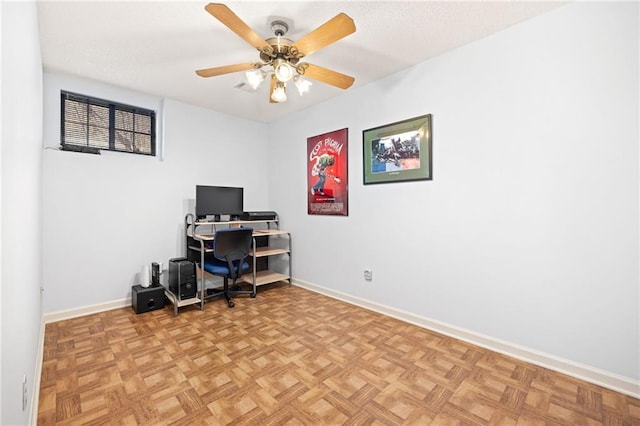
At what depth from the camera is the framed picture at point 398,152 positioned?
284cm

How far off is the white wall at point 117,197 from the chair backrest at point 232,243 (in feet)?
3.18

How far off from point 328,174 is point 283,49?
1.93 meters

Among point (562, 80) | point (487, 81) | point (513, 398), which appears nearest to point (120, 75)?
point (487, 81)

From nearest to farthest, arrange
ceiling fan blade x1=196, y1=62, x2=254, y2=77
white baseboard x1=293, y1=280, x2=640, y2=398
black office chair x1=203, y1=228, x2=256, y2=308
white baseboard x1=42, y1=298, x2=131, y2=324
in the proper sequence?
1. white baseboard x1=293, y1=280, x2=640, y2=398
2. ceiling fan blade x1=196, y1=62, x2=254, y2=77
3. white baseboard x1=42, y1=298, x2=131, y2=324
4. black office chair x1=203, y1=228, x2=256, y2=308

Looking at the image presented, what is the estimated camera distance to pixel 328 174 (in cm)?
388

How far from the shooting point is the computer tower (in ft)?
10.7

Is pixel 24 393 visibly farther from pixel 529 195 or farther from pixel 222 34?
pixel 529 195

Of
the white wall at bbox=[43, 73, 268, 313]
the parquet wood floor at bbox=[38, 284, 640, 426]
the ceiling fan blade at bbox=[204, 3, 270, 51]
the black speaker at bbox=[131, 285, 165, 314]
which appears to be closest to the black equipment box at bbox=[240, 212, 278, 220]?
the white wall at bbox=[43, 73, 268, 313]

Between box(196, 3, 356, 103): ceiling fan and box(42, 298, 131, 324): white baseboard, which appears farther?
box(42, 298, 131, 324): white baseboard

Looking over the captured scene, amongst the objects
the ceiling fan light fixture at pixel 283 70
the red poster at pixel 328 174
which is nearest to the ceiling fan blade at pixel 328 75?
the ceiling fan light fixture at pixel 283 70

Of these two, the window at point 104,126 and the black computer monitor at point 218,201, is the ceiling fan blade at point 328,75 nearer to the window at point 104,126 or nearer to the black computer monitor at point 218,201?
the black computer monitor at point 218,201

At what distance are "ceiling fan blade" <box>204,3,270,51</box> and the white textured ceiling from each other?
0.30 m

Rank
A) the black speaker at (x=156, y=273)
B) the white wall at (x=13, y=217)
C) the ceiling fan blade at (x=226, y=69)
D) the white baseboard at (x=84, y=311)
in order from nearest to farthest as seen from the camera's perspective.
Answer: the white wall at (x=13, y=217)
the ceiling fan blade at (x=226, y=69)
the white baseboard at (x=84, y=311)
the black speaker at (x=156, y=273)

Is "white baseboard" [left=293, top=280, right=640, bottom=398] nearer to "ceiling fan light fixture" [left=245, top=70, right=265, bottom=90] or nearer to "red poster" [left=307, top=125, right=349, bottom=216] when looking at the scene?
"red poster" [left=307, top=125, right=349, bottom=216]
